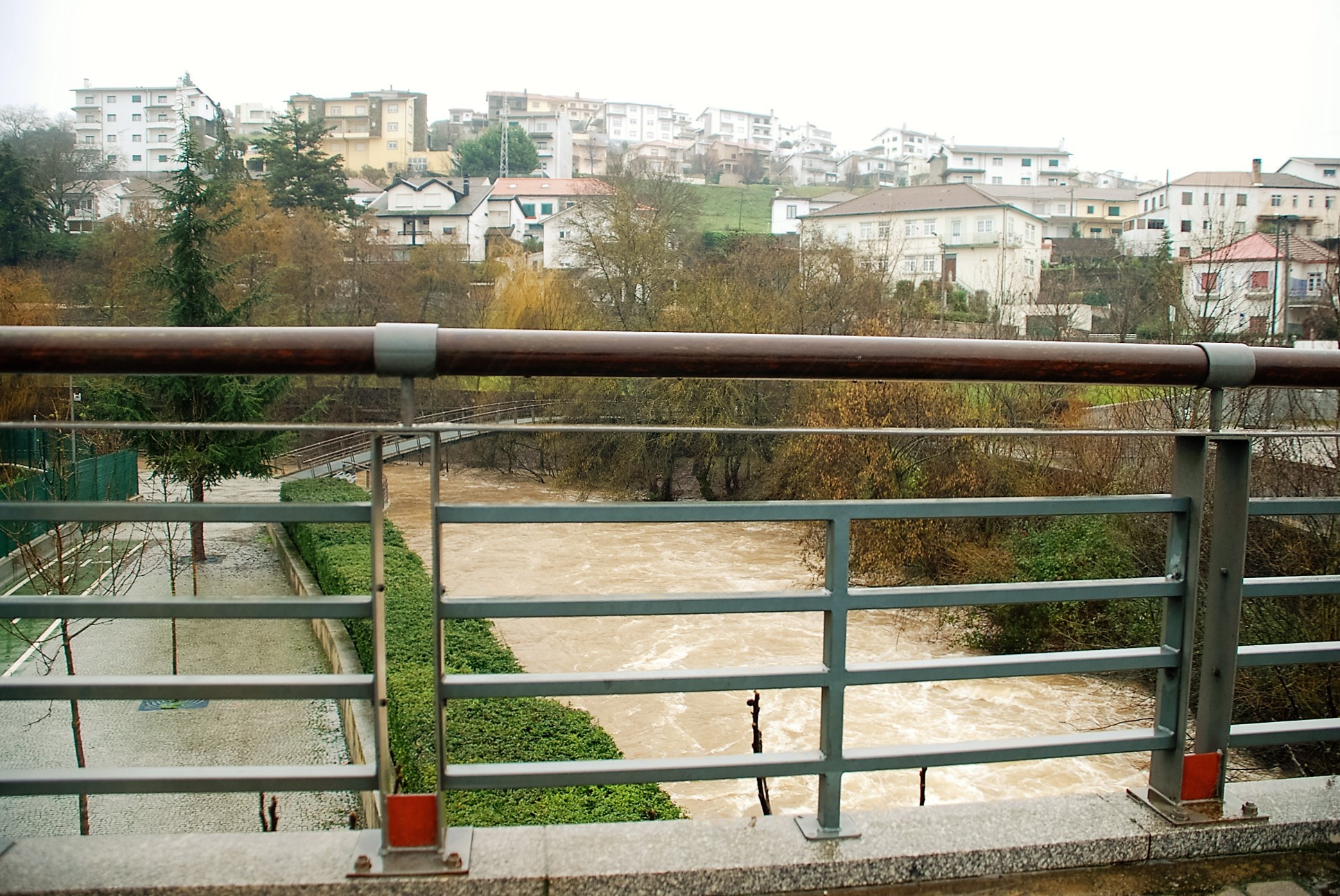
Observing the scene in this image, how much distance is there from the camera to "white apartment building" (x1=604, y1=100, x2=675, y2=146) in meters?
159

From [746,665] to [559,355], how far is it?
6805 millimetres

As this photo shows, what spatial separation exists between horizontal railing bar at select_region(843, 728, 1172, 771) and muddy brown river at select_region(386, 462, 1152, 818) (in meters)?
5.31

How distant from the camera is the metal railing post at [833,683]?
6.28 feet

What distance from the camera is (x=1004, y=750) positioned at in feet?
6.69

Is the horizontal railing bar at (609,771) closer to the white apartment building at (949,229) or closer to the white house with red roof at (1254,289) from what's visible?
the white house with red roof at (1254,289)

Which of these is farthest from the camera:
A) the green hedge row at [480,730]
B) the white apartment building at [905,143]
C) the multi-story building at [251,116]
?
the white apartment building at [905,143]

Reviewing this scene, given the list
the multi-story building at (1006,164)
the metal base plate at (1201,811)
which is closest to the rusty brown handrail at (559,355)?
the metal base plate at (1201,811)

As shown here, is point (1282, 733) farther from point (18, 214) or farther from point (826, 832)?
point (18, 214)

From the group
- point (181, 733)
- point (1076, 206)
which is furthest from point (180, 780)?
point (1076, 206)

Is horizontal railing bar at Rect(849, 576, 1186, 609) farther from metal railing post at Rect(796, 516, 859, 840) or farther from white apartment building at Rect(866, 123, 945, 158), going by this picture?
Result: white apartment building at Rect(866, 123, 945, 158)

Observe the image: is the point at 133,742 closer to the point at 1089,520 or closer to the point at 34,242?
the point at 1089,520

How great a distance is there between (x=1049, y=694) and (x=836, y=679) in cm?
1474

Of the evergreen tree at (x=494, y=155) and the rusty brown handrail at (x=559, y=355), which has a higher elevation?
the evergreen tree at (x=494, y=155)

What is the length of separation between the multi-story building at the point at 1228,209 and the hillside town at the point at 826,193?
0.66ft
